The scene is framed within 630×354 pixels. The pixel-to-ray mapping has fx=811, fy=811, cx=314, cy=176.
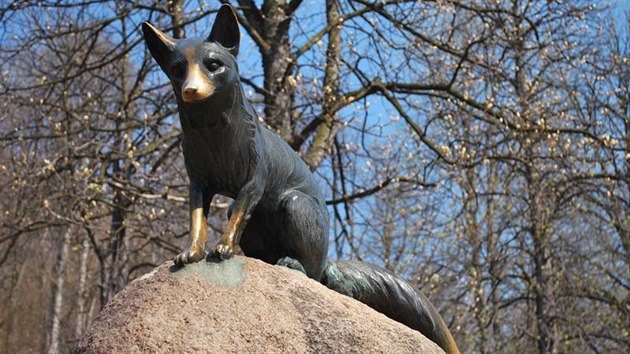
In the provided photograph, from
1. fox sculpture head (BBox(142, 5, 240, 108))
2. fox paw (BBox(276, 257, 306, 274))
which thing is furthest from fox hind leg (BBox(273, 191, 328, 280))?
fox sculpture head (BBox(142, 5, 240, 108))

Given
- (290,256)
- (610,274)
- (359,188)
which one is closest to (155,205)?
(359,188)

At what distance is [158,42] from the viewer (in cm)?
368

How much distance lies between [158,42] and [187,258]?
0.99 metres

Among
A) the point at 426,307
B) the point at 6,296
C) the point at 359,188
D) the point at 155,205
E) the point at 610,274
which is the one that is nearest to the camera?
the point at 426,307

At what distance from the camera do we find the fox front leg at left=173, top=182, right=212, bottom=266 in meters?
3.49

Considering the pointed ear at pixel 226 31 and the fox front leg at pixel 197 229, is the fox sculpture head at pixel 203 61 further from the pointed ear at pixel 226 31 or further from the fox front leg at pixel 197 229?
the fox front leg at pixel 197 229

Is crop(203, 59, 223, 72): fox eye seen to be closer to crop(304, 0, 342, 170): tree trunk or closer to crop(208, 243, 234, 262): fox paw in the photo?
crop(208, 243, 234, 262): fox paw

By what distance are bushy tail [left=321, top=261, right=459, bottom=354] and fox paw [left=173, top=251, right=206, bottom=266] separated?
0.83 m

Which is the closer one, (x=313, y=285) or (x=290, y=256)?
→ (x=313, y=285)

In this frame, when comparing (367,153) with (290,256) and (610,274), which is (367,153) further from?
(290,256)

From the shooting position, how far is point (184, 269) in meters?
3.46

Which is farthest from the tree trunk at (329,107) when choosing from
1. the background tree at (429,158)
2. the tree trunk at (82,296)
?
the tree trunk at (82,296)

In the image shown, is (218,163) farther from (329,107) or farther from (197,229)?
(329,107)

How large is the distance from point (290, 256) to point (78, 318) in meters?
12.7
